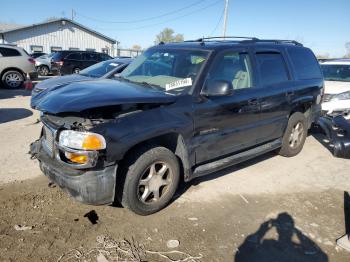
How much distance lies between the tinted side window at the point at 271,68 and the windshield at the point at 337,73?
4779 millimetres

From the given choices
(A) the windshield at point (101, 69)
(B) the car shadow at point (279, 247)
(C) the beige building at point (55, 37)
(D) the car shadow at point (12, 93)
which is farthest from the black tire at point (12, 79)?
(C) the beige building at point (55, 37)

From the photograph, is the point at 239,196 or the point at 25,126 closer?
the point at 239,196

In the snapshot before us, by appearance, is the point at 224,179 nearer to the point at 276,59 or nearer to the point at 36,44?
the point at 276,59

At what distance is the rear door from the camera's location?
4691 mm

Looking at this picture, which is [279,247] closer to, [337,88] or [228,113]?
[228,113]

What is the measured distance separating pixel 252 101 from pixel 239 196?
1.36 meters

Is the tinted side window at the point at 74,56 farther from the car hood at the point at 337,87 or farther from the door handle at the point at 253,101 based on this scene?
the door handle at the point at 253,101

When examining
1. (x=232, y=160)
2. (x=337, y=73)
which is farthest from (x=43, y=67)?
(x=232, y=160)

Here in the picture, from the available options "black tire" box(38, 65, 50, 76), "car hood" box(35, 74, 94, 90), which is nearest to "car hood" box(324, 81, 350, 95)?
"car hood" box(35, 74, 94, 90)

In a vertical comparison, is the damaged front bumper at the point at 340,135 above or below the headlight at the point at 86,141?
below

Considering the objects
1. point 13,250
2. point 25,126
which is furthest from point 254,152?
point 25,126

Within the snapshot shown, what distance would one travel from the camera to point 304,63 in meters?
5.81

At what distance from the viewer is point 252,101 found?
445cm

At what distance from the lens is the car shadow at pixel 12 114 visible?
25.8 ft
